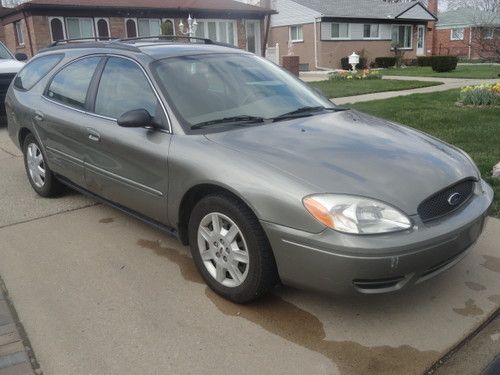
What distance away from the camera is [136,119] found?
11.2 feet

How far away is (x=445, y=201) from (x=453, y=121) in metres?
6.05

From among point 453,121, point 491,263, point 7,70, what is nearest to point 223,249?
point 491,263

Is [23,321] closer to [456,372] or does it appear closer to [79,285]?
[79,285]

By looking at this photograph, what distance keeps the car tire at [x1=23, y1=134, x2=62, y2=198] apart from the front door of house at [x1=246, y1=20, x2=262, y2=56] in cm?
2528

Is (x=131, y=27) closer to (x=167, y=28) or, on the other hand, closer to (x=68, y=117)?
(x=167, y=28)

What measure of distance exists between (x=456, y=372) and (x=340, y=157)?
131cm

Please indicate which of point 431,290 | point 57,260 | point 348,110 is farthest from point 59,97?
point 431,290

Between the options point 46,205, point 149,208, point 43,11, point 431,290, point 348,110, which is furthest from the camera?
point 43,11

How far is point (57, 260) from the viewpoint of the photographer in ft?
12.7

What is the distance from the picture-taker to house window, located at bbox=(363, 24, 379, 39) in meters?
33.3

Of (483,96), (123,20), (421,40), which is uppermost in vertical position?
(123,20)

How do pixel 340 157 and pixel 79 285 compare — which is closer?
pixel 340 157

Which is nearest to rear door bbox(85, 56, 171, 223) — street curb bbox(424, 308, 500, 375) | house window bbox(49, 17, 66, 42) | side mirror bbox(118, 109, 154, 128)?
side mirror bbox(118, 109, 154, 128)

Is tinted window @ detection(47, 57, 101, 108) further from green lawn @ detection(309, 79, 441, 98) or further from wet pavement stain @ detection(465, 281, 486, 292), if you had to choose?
green lawn @ detection(309, 79, 441, 98)
